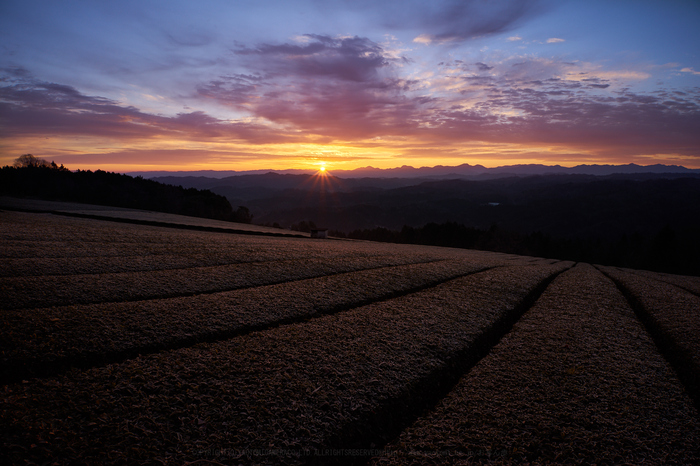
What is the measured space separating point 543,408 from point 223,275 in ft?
44.6

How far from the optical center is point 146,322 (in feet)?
30.7

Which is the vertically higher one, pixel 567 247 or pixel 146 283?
pixel 146 283

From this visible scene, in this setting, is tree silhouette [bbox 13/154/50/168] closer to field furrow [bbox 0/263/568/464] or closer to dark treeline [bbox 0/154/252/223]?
dark treeline [bbox 0/154/252/223]

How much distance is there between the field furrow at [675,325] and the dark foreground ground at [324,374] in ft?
0.34

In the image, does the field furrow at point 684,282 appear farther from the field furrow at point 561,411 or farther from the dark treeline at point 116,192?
the dark treeline at point 116,192

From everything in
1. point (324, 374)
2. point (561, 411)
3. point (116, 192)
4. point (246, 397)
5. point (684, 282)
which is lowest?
point (684, 282)

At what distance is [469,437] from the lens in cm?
588

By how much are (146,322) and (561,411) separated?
1088 cm

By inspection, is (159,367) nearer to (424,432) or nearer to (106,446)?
Result: (106,446)

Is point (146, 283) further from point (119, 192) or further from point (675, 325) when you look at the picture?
point (119, 192)

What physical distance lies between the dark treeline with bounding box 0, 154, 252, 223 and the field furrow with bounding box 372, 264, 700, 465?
110 metres

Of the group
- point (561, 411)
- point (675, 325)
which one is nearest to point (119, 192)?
point (561, 411)

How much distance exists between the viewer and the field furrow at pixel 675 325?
349 inches

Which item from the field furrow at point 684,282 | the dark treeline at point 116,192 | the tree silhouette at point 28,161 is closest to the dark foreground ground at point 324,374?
the field furrow at point 684,282
